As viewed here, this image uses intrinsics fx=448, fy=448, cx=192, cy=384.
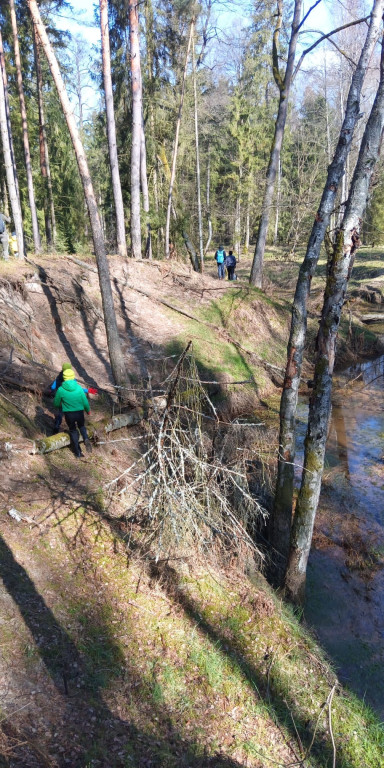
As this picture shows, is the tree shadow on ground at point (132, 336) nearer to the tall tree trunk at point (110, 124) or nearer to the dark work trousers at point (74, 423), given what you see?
the tall tree trunk at point (110, 124)

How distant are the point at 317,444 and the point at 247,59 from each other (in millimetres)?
32337

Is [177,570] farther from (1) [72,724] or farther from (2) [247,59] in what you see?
(2) [247,59]

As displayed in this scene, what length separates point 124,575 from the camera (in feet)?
19.2

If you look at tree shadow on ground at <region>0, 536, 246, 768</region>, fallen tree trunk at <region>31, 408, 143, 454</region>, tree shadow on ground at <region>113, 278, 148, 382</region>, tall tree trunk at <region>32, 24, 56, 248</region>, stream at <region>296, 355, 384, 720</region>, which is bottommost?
stream at <region>296, 355, 384, 720</region>

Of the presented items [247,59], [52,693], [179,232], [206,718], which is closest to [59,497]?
[52,693]

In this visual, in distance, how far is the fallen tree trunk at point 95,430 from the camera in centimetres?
749

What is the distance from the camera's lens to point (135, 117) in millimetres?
15328

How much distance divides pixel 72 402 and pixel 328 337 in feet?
14.2

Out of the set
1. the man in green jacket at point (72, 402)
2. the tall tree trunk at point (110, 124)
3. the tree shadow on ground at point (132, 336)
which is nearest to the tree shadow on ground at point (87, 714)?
the man in green jacket at point (72, 402)

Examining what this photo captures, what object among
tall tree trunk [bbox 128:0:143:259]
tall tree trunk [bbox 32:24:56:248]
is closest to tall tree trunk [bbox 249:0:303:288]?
tall tree trunk [bbox 128:0:143:259]

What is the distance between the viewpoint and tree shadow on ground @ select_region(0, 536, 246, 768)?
377 cm

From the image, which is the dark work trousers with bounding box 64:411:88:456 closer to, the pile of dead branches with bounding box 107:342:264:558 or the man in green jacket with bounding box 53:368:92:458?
the man in green jacket with bounding box 53:368:92:458

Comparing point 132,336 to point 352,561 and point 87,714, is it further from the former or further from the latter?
point 87,714

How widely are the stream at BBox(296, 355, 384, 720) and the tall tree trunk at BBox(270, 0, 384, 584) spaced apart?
33.0 inches
